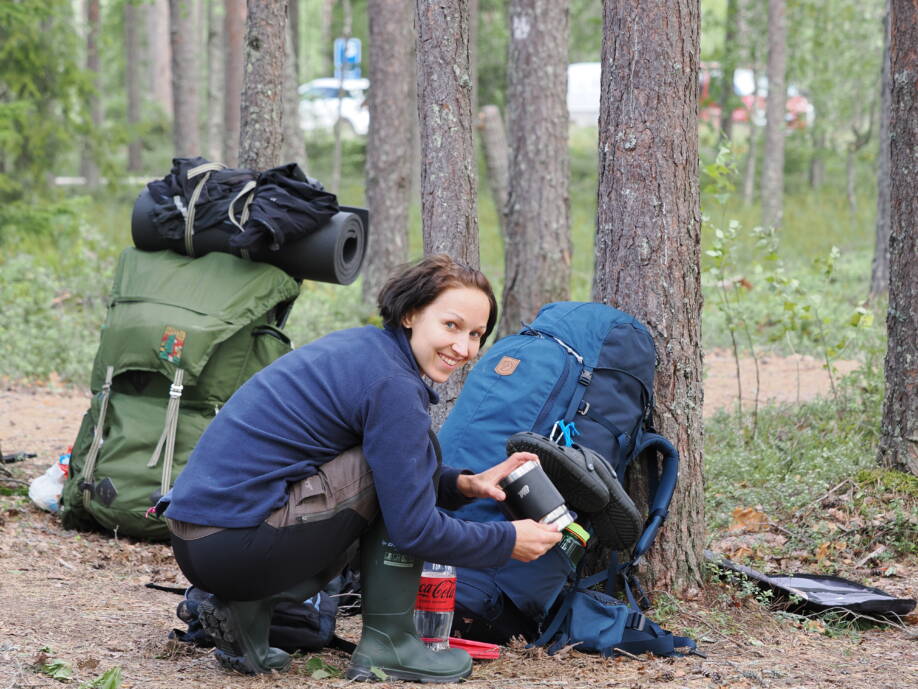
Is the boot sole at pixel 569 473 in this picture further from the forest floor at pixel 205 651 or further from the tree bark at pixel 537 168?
the tree bark at pixel 537 168

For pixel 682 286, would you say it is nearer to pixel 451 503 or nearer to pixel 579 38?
pixel 451 503

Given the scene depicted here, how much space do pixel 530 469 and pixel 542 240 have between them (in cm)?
584

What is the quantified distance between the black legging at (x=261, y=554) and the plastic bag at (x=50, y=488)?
2.35 m

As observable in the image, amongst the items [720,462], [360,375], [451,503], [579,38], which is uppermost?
[579,38]

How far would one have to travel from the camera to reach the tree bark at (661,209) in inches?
153

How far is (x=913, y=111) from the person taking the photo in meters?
4.93

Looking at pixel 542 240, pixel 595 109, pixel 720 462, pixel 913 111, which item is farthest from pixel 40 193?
pixel 595 109

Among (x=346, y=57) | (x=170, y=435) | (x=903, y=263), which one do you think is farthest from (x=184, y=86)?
(x=903, y=263)

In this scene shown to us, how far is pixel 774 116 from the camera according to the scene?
1596cm

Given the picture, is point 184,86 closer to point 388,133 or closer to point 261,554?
point 388,133

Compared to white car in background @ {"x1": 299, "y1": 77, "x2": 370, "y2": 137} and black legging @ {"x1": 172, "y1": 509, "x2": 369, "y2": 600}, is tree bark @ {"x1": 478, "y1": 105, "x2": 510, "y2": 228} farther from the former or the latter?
white car in background @ {"x1": 299, "y1": 77, "x2": 370, "y2": 137}

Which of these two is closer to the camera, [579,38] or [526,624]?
[526,624]

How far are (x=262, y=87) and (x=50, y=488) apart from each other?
2.67 meters

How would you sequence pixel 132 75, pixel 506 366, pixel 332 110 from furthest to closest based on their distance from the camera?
pixel 332 110
pixel 132 75
pixel 506 366
